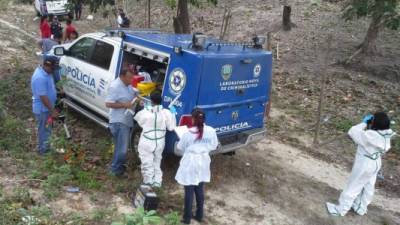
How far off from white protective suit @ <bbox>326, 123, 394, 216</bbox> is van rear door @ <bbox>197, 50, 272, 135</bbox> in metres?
1.49

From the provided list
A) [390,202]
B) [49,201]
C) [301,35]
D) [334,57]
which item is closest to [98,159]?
[49,201]

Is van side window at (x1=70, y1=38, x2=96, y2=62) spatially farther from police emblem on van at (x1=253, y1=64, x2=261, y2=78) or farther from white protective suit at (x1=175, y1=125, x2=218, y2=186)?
white protective suit at (x1=175, y1=125, x2=218, y2=186)

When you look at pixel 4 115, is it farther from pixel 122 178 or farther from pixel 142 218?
pixel 142 218

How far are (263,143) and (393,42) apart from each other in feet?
26.3

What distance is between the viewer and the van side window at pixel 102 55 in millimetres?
7070

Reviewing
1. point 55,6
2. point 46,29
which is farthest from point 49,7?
point 46,29

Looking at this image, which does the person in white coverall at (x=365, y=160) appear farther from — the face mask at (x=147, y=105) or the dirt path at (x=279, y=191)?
the face mask at (x=147, y=105)

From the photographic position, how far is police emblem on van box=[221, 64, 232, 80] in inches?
233

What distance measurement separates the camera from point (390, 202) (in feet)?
21.9

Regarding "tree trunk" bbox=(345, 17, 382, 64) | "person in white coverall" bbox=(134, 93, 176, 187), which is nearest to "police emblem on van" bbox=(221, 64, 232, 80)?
"person in white coverall" bbox=(134, 93, 176, 187)

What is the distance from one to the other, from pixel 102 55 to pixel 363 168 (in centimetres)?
449

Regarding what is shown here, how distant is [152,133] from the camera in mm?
5633

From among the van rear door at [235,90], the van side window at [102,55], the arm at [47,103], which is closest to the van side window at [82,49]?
the van side window at [102,55]

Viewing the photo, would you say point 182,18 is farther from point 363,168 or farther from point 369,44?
point 363,168
